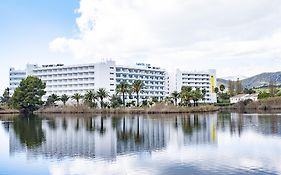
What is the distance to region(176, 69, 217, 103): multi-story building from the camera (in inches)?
7106

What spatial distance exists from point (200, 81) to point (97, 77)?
62.2 m

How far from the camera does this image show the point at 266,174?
19219mm

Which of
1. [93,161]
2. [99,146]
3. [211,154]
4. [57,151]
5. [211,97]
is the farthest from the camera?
[211,97]

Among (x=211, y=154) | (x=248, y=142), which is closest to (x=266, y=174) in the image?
(x=211, y=154)

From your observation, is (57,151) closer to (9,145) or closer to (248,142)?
(9,145)

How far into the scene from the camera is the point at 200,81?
186125 mm

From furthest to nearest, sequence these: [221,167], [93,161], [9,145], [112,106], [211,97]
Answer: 1. [211,97]
2. [112,106]
3. [9,145]
4. [93,161]
5. [221,167]

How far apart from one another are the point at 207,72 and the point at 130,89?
76268 mm

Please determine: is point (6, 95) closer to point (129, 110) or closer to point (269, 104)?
point (129, 110)

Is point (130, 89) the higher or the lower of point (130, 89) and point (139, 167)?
the higher

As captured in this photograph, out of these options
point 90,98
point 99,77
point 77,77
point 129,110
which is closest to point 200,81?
point 99,77

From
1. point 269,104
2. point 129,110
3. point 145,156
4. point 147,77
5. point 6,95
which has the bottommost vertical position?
point 145,156

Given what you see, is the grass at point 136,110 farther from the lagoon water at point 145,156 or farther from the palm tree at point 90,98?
the lagoon water at point 145,156

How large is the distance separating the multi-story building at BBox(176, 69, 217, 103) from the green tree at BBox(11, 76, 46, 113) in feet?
261
